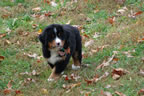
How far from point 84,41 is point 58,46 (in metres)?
2.41

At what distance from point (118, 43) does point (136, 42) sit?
1.63 feet

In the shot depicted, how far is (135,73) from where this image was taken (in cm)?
577

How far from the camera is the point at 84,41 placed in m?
8.23

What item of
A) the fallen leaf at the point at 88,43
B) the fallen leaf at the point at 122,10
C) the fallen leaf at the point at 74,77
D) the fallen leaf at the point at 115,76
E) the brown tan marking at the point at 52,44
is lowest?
the fallen leaf at the point at 74,77

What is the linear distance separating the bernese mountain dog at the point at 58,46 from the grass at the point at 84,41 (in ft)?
1.00

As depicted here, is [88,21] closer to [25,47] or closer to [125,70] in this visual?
[25,47]

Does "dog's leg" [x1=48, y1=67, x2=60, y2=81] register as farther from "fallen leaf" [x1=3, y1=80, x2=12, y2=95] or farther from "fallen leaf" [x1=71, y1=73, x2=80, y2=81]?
"fallen leaf" [x1=3, y1=80, x2=12, y2=95]

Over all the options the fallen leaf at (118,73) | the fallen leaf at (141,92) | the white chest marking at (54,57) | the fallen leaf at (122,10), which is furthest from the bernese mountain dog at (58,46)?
the fallen leaf at (122,10)

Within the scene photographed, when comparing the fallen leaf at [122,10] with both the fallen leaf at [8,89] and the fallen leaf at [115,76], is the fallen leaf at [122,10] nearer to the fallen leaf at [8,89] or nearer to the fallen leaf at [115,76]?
the fallen leaf at [115,76]

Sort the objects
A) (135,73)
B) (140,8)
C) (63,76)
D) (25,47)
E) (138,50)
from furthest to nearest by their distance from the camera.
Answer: (140,8), (25,47), (138,50), (63,76), (135,73)

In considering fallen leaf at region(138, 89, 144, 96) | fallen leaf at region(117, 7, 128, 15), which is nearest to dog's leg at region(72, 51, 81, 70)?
fallen leaf at region(138, 89, 144, 96)

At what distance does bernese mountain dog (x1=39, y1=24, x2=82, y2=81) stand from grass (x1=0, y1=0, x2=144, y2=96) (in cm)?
30

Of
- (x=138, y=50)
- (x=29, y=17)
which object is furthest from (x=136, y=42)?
(x=29, y=17)

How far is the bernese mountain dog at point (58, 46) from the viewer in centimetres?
584
